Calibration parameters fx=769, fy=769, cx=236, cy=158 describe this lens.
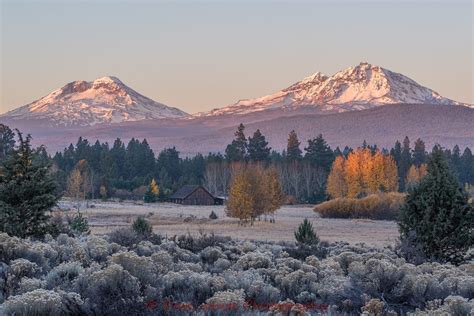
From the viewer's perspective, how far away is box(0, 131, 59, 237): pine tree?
18.8m

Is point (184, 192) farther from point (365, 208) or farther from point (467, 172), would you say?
point (467, 172)

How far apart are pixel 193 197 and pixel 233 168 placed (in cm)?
1553

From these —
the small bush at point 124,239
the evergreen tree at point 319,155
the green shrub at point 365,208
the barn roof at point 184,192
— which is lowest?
the green shrub at point 365,208

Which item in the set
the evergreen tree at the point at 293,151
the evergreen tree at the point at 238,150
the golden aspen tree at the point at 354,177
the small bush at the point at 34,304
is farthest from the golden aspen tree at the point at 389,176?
the small bush at the point at 34,304

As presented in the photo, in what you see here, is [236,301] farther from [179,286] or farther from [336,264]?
[336,264]

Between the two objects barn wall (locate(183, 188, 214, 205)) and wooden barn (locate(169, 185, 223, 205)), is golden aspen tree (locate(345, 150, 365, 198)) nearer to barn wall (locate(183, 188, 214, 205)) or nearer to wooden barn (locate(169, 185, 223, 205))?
wooden barn (locate(169, 185, 223, 205))

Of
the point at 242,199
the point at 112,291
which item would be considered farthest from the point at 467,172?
the point at 112,291

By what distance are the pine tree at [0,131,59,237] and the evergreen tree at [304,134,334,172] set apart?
320 feet

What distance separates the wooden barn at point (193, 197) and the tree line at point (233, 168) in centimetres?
235

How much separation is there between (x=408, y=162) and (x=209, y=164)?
30619mm

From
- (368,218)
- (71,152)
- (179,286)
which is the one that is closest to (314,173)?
(368,218)

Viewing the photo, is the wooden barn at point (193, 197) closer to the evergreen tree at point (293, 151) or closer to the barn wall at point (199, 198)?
the barn wall at point (199, 198)

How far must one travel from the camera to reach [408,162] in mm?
→ 118188

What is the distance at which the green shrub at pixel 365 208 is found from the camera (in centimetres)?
7562
